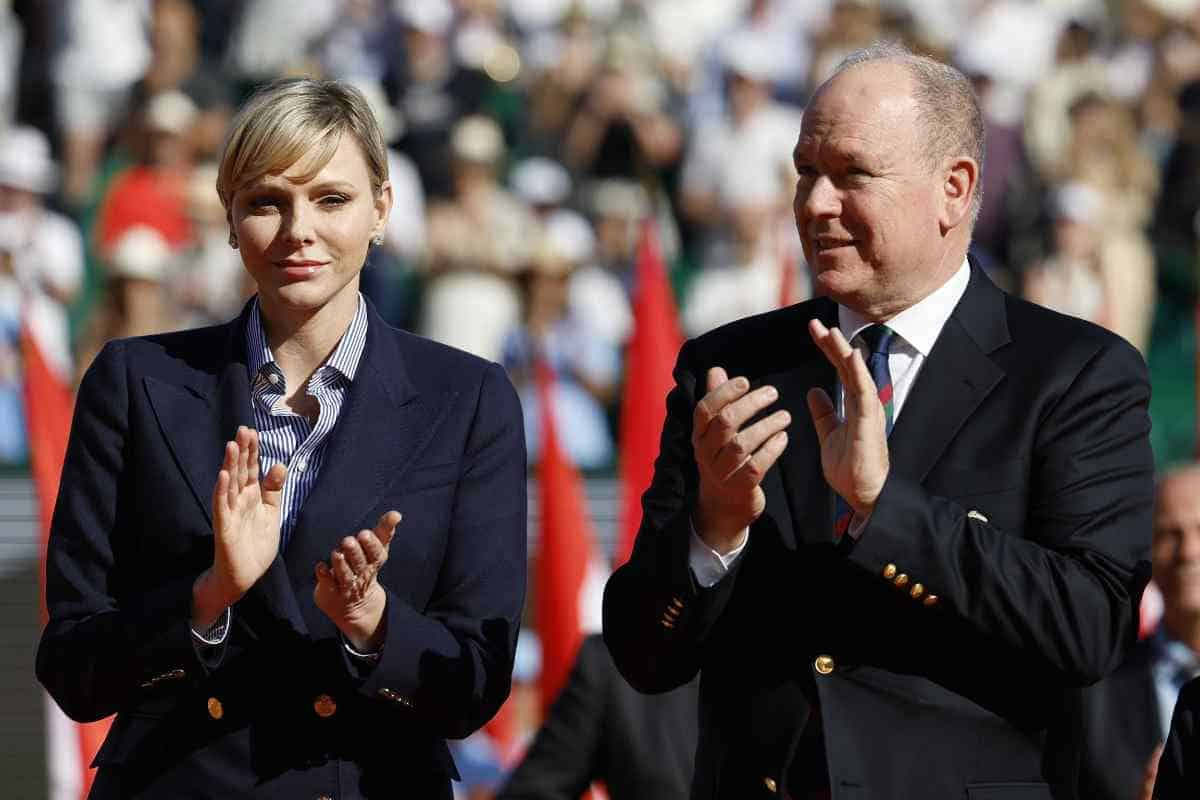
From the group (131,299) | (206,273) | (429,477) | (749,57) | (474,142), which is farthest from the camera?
(749,57)

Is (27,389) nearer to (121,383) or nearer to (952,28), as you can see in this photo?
(121,383)

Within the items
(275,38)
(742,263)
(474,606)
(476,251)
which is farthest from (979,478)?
(275,38)

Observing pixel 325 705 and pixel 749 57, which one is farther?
pixel 749 57

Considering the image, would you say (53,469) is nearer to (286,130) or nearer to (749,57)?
(286,130)

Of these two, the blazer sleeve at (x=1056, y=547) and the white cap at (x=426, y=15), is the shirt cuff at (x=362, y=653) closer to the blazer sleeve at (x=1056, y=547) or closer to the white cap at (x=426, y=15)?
the blazer sleeve at (x=1056, y=547)

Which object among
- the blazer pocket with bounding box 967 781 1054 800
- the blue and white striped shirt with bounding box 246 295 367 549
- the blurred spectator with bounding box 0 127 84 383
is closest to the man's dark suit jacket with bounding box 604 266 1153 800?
the blazer pocket with bounding box 967 781 1054 800

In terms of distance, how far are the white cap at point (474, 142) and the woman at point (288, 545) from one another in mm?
8530

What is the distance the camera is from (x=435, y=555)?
11.6 ft

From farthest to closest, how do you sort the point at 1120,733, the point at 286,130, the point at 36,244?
1. the point at 36,244
2. the point at 1120,733
3. the point at 286,130

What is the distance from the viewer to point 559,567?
763cm

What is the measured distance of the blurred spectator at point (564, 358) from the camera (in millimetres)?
11203

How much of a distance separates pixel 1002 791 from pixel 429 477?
0.99 m

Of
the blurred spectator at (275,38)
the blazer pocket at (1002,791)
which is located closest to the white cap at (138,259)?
the blurred spectator at (275,38)

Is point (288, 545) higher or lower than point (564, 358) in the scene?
higher
